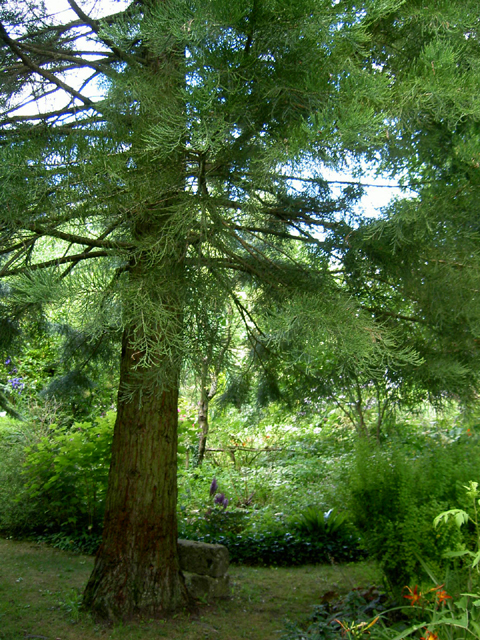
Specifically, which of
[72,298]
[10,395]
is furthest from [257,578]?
[10,395]

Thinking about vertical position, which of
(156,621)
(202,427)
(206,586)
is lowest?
(156,621)

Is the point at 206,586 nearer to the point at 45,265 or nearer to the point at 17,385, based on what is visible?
the point at 45,265

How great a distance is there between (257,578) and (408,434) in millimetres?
2989

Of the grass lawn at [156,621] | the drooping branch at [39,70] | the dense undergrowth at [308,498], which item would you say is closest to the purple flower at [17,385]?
the dense undergrowth at [308,498]

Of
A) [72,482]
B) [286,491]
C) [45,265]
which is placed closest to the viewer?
[45,265]

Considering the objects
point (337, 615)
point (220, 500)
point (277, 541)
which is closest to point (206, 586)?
point (337, 615)

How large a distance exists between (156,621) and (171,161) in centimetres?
305

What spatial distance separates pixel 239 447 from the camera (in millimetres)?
8969

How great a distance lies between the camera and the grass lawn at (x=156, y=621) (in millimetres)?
3662

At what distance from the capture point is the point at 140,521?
3957 mm

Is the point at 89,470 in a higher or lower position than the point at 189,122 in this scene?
lower

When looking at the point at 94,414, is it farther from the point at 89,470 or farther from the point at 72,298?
the point at 72,298

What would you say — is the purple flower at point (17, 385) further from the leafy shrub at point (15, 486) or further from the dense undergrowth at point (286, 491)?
the leafy shrub at point (15, 486)

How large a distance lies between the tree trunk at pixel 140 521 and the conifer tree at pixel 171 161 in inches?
0.4
